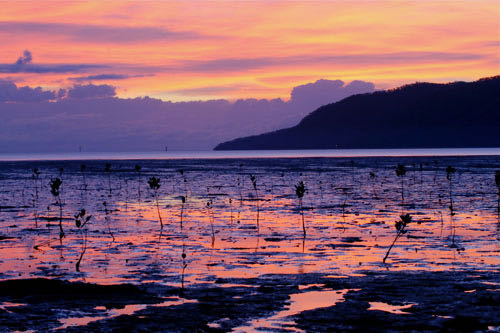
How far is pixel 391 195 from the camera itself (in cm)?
5519

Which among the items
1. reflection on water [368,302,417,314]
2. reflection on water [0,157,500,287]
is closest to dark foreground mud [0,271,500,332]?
reflection on water [368,302,417,314]

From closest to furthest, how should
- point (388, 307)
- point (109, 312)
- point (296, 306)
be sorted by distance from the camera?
point (109, 312) < point (388, 307) < point (296, 306)

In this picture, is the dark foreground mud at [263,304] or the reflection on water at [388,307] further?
the reflection on water at [388,307]

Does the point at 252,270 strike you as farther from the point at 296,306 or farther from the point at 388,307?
the point at 388,307

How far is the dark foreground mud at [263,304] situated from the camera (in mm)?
15164

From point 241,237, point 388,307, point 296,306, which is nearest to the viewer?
point 388,307

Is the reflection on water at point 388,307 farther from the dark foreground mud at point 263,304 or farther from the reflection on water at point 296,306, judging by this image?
the reflection on water at point 296,306

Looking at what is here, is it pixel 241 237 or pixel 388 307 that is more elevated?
pixel 241 237

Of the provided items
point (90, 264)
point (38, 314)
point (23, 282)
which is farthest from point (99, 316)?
point (90, 264)

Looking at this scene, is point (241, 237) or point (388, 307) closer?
point (388, 307)

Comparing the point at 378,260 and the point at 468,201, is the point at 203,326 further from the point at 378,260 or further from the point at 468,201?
the point at 468,201

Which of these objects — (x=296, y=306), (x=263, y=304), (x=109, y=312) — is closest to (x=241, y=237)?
(x=263, y=304)

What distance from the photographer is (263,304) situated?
675 inches

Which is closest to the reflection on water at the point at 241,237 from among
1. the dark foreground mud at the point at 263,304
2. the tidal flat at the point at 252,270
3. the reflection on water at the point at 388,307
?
the tidal flat at the point at 252,270
